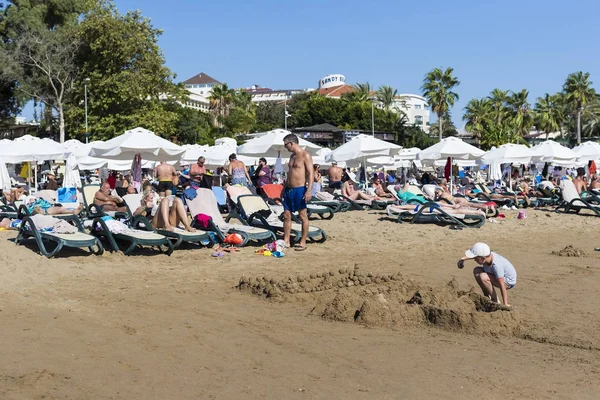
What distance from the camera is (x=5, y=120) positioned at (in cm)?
4231

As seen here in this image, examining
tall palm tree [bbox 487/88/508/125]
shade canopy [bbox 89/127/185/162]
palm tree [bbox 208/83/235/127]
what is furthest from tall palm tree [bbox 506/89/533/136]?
shade canopy [bbox 89/127/185/162]

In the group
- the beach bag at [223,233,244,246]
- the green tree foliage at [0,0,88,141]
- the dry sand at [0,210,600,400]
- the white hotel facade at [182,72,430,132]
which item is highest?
the white hotel facade at [182,72,430,132]

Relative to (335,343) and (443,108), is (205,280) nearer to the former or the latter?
(335,343)

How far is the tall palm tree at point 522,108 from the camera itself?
7000 cm

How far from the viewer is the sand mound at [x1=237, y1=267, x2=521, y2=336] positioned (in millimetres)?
5422

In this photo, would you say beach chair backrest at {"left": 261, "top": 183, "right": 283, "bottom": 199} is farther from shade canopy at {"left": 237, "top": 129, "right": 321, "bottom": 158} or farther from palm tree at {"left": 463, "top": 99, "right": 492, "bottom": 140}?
palm tree at {"left": 463, "top": 99, "right": 492, "bottom": 140}

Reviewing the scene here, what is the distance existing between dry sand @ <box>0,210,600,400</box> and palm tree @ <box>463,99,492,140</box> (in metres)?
63.2

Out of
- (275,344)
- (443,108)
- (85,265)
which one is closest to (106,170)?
(85,265)

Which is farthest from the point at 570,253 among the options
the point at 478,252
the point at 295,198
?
the point at 478,252

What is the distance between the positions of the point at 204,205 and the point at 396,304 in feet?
17.0

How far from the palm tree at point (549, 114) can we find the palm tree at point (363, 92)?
62.8 ft

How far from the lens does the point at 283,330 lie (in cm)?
534

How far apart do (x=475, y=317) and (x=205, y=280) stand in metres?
3.22

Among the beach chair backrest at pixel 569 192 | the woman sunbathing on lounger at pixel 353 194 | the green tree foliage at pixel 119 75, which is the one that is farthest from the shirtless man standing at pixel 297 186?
the green tree foliage at pixel 119 75
